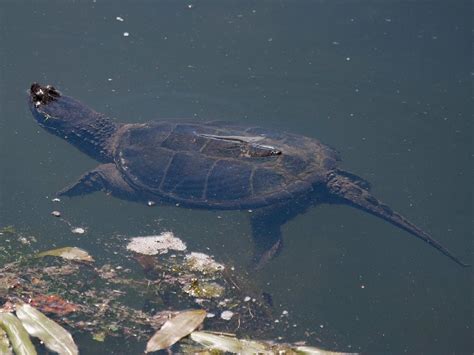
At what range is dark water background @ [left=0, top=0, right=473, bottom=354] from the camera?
382 centimetres

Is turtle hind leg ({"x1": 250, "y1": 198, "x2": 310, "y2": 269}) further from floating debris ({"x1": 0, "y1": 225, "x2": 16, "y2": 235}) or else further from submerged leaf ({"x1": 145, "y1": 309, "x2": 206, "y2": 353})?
floating debris ({"x1": 0, "y1": 225, "x2": 16, "y2": 235})

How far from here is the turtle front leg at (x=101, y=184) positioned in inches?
167

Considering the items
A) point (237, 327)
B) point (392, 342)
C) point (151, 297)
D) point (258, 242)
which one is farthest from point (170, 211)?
point (392, 342)

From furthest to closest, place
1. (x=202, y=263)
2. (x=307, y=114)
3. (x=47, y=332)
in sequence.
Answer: (x=307, y=114) < (x=202, y=263) < (x=47, y=332)

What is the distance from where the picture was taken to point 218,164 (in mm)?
4020

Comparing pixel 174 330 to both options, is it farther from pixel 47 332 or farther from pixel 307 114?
pixel 307 114

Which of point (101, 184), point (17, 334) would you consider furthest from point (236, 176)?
point (17, 334)

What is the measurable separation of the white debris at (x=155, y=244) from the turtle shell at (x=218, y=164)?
1.08ft

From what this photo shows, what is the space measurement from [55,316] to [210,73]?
10.7ft

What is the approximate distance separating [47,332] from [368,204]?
2480mm

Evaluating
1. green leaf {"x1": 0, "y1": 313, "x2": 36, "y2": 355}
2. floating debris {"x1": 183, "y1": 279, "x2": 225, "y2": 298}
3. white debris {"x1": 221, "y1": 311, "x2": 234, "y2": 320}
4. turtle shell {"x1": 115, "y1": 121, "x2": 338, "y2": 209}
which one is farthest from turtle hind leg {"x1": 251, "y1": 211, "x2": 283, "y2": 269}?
green leaf {"x1": 0, "y1": 313, "x2": 36, "y2": 355}

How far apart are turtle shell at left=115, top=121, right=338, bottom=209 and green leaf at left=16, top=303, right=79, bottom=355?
5.30ft

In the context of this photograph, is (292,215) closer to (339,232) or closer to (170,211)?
(339,232)

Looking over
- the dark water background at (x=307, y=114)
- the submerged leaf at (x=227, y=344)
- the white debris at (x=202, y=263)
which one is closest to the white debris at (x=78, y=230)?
the dark water background at (x=307, y=114)
